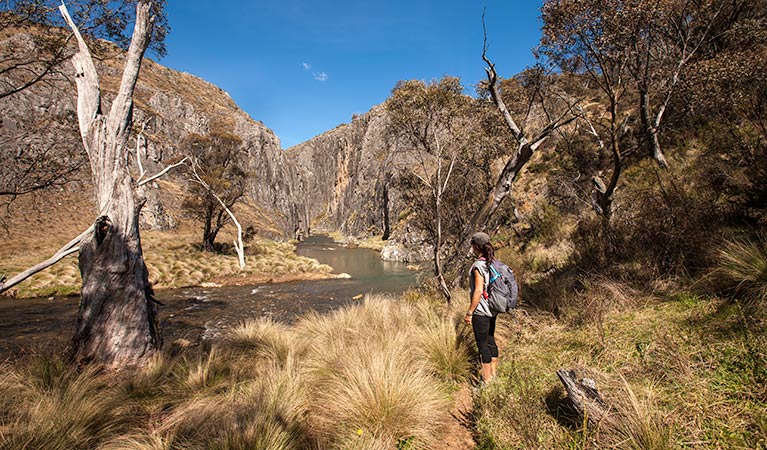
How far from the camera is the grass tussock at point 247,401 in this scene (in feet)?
9.32

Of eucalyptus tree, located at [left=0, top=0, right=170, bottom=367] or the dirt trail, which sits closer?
the dirt trail

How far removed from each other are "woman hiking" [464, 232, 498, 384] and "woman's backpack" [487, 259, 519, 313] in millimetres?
53

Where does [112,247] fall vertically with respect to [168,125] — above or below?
below

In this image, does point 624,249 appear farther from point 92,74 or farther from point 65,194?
point 65,194

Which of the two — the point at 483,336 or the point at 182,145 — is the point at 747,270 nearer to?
the point at 483,336

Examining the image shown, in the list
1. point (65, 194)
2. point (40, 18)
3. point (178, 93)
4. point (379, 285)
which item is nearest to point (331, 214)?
point (178, 93)

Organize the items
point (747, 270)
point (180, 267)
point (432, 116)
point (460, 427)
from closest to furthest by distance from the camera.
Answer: point (460, 427) → point (747, 270) → point (432, 116) → point (180, 267)

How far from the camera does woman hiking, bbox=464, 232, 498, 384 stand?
13.0ft

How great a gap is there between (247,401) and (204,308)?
41.4 ft

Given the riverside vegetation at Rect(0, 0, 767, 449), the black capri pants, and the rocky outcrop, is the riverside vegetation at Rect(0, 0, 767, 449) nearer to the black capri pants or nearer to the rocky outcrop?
the black capri pants

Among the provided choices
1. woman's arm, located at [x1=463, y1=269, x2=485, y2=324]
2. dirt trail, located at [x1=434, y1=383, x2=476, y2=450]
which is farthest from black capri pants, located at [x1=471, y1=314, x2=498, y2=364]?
dirt trail, located at [x1=434, y1=383, x2=476, y2=450]

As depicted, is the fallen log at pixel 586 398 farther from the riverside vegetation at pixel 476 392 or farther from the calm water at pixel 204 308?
the calm water at pixel 204 308

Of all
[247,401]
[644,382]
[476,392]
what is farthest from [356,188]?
[644,382]

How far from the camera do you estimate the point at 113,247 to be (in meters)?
5.25
